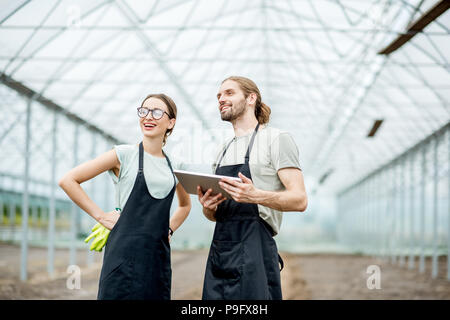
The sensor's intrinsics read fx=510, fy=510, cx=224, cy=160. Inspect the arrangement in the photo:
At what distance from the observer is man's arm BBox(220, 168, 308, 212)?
7.97ft

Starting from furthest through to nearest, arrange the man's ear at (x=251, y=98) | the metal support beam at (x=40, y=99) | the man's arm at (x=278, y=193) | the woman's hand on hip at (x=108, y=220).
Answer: the metal support beam at (x=40, y=99), the man's ear at (x=251, y=98), the woman's hand on hip at (x=108, y=220), the man's arm at (x=278, y=193)

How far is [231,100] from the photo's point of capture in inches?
111

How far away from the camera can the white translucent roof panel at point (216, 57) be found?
918cm

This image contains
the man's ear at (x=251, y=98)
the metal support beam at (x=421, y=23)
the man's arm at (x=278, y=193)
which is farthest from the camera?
the metal support beam at (x=421, y=23)

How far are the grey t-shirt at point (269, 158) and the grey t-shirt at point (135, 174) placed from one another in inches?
14.6

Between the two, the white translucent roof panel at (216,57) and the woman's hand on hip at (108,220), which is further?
the white translucent roof panel at (216,57)

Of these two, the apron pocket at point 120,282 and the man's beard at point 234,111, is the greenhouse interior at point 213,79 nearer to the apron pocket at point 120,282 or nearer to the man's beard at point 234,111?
the man's beard at point 234,111

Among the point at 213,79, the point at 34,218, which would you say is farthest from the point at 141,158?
the point at 34,218

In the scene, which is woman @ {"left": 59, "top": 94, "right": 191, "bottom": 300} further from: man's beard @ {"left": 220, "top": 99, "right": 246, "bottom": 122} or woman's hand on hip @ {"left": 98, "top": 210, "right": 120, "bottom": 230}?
man's beard @ {"left": 220, "top": 99, "right": 246, "bottom": 122}

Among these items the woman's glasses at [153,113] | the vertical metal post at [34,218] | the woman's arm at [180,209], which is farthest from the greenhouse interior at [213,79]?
the vertical metal post at [34,218]

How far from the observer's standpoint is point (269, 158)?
2725 mm

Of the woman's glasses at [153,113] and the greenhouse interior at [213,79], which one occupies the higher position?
the greenhouse interior at [213,79]
